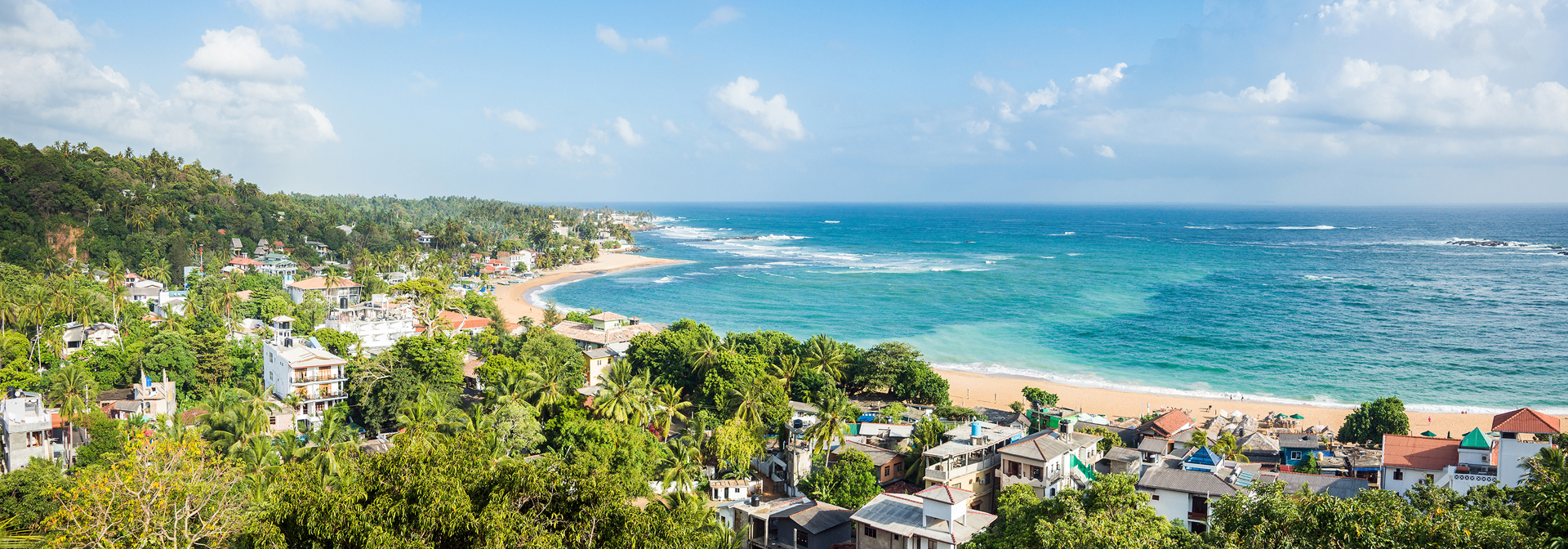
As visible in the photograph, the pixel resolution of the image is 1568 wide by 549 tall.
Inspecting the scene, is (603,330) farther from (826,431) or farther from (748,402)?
(826,431)

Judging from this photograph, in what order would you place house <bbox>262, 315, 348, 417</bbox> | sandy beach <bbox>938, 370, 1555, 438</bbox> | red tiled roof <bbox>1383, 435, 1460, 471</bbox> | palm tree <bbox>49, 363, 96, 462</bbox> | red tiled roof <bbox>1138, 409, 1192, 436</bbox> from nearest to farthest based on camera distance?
1. red tiled roof <bbox>1383, 435, 1460, 471</bbox>
2. palm tree <bbox>49, 363, 96, 462</bbox>
3. red tiled roof <bbox>1138, 409, 1192, 436</bbox>
4. house <bbox>262, 315, 348, 417</bbox>
5. sandy beach <bbox>938, 370, 1555, 438</bbox>

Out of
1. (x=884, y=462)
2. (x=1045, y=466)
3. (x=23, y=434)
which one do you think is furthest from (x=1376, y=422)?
(x=23, y=434)

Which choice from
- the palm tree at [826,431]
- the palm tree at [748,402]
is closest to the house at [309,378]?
the palm tree at [748,402]

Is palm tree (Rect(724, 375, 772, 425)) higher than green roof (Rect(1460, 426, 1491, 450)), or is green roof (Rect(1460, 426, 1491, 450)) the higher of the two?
green roof (Rect(1460, 426, 1491, 450))

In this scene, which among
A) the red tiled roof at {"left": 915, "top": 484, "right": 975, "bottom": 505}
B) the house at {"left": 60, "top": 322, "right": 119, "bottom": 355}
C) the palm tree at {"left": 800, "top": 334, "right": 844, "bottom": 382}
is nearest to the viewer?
the red tiled roof at {"left": 915, "top": 484, "right": 975, "bottom": 505}

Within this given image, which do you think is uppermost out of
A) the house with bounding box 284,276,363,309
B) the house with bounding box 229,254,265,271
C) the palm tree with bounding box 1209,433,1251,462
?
the house with bounding box 229,254,265,271

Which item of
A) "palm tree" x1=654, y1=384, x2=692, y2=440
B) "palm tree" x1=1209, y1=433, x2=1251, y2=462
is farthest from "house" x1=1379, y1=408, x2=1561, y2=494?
"palm tree" x1=654, y1=384, x2=692, y2=440

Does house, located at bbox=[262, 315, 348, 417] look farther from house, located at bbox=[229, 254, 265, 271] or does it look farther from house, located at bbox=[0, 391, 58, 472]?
house, located at bbox=[229, 254, 265, 271]
